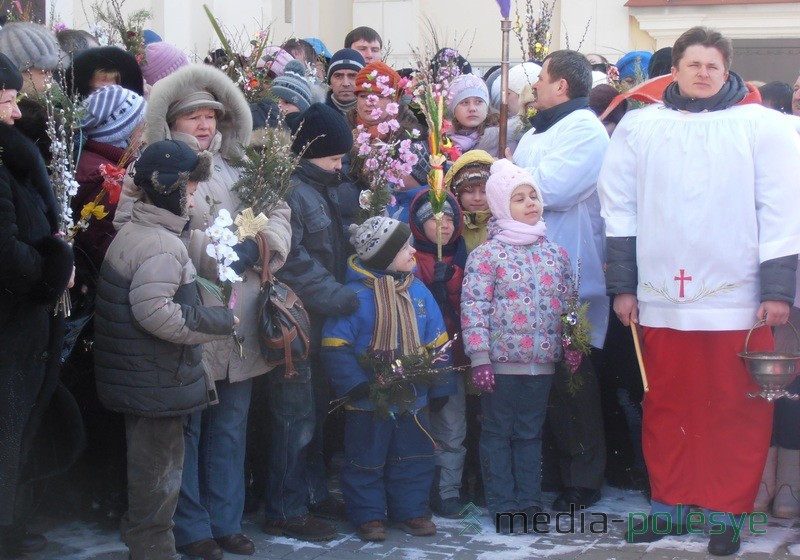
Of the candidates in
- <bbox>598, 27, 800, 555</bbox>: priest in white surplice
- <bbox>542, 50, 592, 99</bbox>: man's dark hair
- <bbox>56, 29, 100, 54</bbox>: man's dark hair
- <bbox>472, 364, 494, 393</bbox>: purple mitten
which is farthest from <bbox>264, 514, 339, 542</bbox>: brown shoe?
<bbox>56, 29, 100, 54</bbox>: man's dark hair

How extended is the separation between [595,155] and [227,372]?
2.24 m

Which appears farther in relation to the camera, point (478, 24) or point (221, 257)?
point (478, 24)

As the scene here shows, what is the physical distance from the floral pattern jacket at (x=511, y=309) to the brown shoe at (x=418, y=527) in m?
0.78

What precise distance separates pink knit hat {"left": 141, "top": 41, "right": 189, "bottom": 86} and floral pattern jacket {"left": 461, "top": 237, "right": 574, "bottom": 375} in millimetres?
2345

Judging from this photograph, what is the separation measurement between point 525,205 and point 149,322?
2038mm

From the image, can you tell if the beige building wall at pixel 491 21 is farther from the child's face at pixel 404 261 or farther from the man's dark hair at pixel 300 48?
the child's face at pixel 404 261

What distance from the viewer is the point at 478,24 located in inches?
600

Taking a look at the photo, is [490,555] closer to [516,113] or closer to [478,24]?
[516,113]

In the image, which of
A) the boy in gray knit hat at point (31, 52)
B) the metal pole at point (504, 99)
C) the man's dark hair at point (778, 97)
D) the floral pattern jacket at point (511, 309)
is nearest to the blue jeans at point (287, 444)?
the floral pattern jacket at point (511, 309)

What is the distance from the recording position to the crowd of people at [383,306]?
16.2ft

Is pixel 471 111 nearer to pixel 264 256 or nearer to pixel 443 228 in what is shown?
pixel 443 228

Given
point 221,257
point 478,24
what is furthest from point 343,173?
point 478,24

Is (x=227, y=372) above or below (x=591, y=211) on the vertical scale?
below

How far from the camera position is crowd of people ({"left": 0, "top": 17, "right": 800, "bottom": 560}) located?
4.93 m
